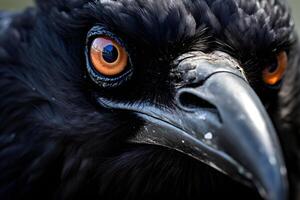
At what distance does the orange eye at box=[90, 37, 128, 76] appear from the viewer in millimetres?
3891

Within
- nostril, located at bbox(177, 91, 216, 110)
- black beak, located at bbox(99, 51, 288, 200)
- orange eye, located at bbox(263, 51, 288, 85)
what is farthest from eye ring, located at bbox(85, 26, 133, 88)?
orange eye, located at bbox(263, 51, 288, 85)

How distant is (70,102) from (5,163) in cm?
56

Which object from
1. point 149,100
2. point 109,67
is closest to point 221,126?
point 149,100

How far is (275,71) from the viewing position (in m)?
4.11

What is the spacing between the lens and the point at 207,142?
3498mm

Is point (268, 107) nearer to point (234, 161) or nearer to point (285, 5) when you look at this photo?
point (285, 5)

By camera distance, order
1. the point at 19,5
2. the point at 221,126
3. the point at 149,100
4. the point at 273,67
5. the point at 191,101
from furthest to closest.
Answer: the point at 19,5 < the point at 273,67 < the point at 149,100 < the point at 191,101 < the point at 221,126

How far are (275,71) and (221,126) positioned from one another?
32.5 inches

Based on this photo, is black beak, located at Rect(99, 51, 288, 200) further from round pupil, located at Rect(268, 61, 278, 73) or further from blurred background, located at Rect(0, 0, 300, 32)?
blurred background, located at Rect(0, 0, 300, 32)

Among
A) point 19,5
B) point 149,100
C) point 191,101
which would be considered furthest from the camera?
point 19,5

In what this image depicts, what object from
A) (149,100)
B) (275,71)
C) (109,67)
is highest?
(109,67)

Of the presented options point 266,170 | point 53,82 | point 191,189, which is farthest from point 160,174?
point 266,170

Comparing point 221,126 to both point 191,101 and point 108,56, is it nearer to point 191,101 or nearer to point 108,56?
point 191,101

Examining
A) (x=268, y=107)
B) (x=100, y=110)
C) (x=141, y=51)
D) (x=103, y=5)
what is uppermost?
(x=103, y=5)
